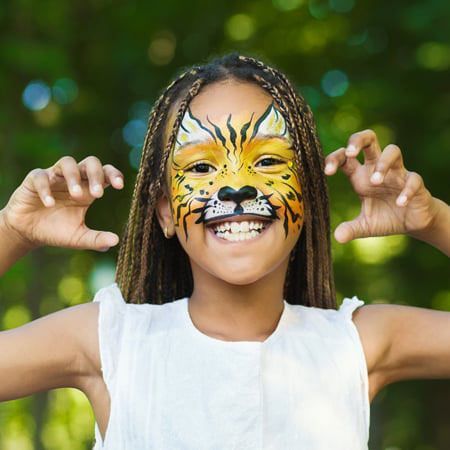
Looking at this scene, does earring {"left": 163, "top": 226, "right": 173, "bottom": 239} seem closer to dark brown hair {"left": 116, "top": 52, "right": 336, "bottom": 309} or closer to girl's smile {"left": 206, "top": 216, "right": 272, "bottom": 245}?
dark brown hair {"left": 116, "top": 52, "right": 336, "bottom": 309}

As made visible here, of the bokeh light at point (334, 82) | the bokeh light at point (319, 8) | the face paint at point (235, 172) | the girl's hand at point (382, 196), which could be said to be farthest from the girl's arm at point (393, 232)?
the bokeh light at point (319, 8)

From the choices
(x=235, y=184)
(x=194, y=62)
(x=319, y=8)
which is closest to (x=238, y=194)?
(x=235, y=184)

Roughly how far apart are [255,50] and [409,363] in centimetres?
727

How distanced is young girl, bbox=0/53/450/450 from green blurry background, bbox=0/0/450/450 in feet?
16.2

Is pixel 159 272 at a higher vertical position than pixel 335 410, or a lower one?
higher

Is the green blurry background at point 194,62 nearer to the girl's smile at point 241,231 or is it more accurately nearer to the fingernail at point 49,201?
the girl's smile at point 241,231

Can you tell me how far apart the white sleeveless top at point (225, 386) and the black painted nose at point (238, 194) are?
516 mm

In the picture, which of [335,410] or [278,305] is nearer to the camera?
[335,410]

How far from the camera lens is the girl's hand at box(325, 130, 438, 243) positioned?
11.2 ft

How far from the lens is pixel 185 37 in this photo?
1016 centimetres

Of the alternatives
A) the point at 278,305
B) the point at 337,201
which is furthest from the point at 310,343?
the point at 337,201

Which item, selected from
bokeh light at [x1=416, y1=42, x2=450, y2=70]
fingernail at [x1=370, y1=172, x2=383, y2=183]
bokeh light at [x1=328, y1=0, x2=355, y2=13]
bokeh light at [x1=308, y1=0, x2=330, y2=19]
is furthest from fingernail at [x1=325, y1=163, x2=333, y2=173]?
bokeh light at [x1=308, y1=0, x2=330, y2=19]

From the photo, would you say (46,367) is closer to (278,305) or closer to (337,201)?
(278,305)

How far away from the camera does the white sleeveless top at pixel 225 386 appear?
126 inches
